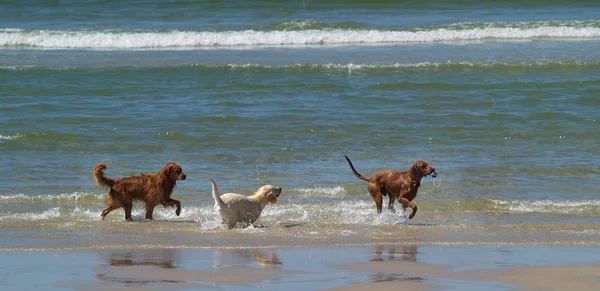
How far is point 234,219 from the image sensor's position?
10.5 m

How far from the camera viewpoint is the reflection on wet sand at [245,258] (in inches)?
340

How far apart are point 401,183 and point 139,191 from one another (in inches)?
113

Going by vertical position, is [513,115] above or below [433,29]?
below

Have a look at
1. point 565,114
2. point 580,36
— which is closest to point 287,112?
point 565,114

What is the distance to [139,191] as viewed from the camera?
1102 cm

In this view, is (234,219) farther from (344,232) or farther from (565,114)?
(565,114)

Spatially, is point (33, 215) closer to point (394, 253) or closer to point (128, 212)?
point (128, 212)

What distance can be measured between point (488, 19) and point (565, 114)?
1160 centimetres

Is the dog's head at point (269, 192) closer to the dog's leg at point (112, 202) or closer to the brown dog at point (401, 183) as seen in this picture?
the brown dog at point (401, 183)

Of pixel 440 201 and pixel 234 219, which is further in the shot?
pixel 440 201

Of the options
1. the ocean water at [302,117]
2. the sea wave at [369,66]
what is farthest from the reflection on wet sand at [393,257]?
the sea wave at [369,66]

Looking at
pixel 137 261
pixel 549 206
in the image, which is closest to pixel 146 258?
pixel 137 261

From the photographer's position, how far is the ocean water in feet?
35.6

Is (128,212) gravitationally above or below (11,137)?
below
